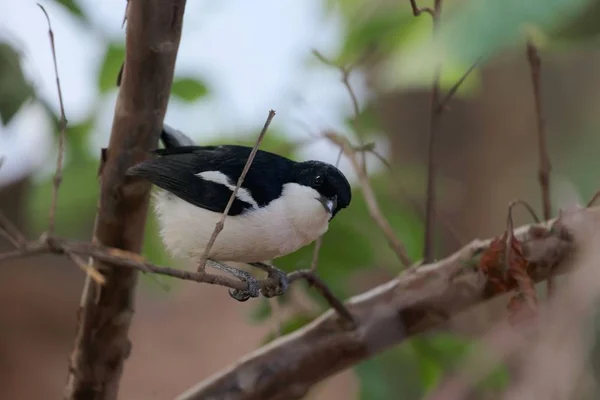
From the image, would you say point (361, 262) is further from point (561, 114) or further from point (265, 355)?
point (561, 114)

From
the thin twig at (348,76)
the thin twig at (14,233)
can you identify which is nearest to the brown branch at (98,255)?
the thin twig at (14,233)

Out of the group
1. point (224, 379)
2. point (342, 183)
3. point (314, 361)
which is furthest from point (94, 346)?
point (342, 183)

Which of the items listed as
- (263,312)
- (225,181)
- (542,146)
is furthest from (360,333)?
(542,146)

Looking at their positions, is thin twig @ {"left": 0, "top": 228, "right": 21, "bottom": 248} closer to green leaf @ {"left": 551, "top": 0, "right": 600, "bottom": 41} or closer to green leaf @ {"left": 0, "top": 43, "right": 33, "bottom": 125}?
green leaf @ {"left": 0, "top": 43, "right": 33, "bottom": 125}

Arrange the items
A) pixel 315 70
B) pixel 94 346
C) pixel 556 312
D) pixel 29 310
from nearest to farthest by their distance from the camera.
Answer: pixel 556 312, pixel 94 346, pixel 315 70, pixel 29 310

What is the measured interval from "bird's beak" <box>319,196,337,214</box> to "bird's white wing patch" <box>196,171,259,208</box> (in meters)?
0.08

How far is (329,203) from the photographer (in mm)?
882

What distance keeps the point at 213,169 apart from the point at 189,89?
41 centimetres

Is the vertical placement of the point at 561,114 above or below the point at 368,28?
above

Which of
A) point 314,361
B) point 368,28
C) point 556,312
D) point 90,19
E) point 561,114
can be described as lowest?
point 556,312

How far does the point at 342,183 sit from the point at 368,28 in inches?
11.5

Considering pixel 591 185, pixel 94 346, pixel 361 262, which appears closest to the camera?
pixel 94 346

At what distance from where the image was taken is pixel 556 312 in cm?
36

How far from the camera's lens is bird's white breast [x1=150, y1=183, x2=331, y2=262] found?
0.84 meters
